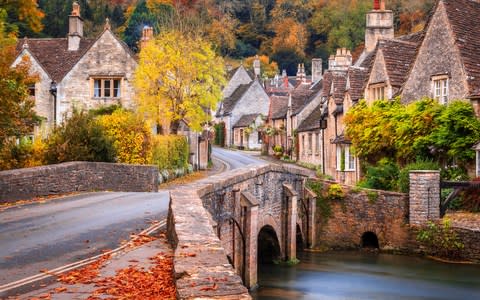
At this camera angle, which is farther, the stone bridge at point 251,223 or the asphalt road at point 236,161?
the asphalt road at point 236,161

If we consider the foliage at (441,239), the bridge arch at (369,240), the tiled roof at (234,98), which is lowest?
the bridge arch at (369,240)

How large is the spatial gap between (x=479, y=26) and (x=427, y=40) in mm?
2528

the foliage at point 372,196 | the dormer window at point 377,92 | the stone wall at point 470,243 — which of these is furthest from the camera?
the dormer window at point 377,92

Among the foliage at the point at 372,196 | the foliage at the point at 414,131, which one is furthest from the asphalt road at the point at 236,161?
the foliage at the point at 372,196

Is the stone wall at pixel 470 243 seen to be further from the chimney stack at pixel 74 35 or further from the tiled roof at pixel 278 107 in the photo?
the tiled roof at pixel 278 107

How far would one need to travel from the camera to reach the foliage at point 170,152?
132 feet

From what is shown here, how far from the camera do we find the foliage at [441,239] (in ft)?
101

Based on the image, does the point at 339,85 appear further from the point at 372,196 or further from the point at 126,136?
the point at 126,136

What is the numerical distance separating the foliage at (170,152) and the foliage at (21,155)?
9.18 m

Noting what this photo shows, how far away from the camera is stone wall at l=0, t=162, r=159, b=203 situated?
77.6 feet

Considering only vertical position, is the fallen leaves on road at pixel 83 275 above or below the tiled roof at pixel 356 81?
below

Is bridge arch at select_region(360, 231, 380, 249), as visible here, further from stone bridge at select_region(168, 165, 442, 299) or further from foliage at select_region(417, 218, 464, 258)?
foliage at select_region(417, 218, 464, 258)

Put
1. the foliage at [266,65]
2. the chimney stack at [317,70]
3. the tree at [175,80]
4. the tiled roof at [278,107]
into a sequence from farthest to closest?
the foliage at [266,65], the chimney stack at [317,70], the tiled roof at [278,107], the tree at [175,80]

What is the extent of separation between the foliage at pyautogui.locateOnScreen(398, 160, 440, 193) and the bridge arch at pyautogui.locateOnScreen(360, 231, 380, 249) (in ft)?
9.39
